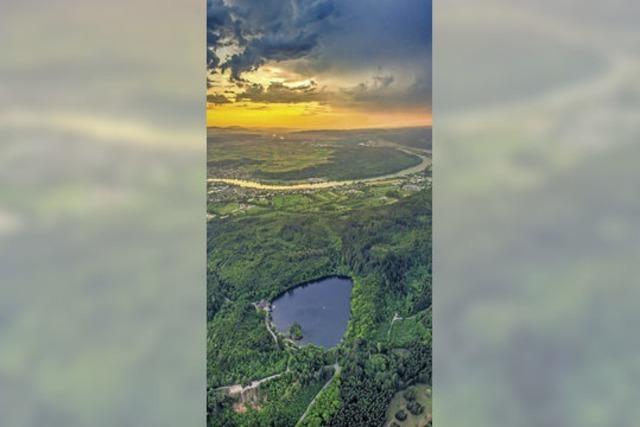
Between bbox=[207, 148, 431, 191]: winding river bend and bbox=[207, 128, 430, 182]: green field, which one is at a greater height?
bbox=[207, 128, 430, 182]: green field
